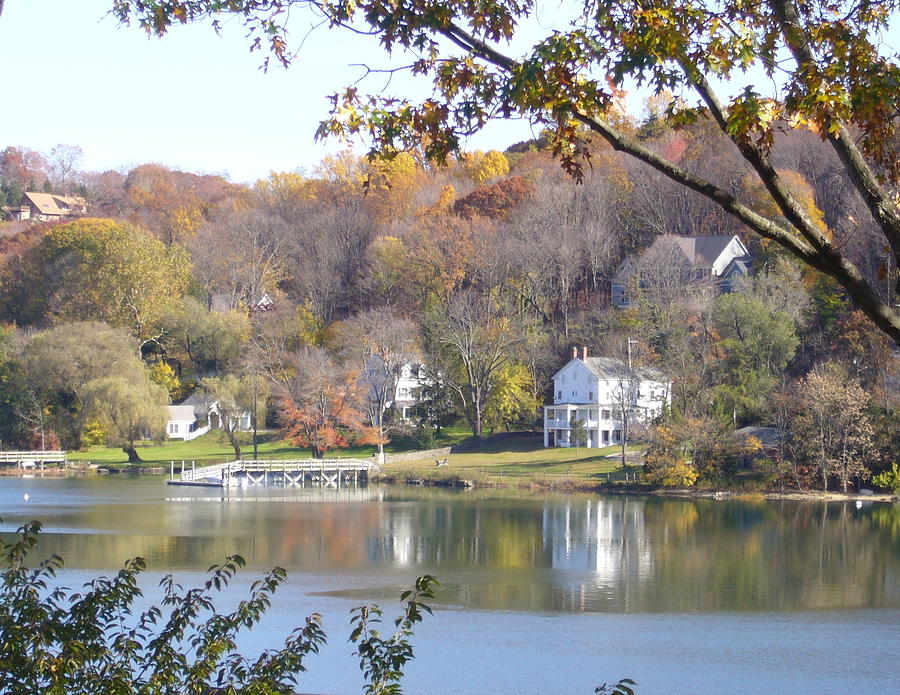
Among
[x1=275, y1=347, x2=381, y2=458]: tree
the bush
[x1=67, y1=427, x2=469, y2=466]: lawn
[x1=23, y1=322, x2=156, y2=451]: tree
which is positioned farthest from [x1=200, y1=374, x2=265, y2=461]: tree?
the bush

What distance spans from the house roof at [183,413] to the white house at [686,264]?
29.9 meters

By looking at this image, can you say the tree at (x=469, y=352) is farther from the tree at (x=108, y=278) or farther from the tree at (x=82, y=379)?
the tree at (x=108, y=278)

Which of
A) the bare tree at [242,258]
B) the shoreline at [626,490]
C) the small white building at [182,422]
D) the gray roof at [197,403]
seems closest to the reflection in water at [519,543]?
the shoreline at [626,490]

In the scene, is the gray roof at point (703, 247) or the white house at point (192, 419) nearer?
the gray roof at point (703, 247)

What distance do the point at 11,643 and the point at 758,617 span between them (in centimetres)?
2216

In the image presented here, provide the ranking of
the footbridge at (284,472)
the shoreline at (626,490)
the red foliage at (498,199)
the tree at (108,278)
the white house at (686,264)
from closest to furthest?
the shoreline at (626,490) → the footbridge at (284,472) → the white house at (686,264) → the tree at (108,278) → the red foliage at (498,199)

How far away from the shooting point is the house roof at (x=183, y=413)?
73.6 m

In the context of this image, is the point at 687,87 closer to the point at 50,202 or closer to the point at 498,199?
the point at 498,199

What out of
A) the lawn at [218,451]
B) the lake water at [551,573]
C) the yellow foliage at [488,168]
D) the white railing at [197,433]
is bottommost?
the lake water at [551,573]

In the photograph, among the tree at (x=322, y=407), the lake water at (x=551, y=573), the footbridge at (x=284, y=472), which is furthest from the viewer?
the tree at (x=322, y=407)

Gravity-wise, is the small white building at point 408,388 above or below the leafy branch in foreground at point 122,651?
above

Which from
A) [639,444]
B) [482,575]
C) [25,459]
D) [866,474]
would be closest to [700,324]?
[639,444]

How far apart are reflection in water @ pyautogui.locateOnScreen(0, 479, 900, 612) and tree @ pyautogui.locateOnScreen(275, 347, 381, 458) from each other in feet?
35.7

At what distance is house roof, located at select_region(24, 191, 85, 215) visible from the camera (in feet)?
395
